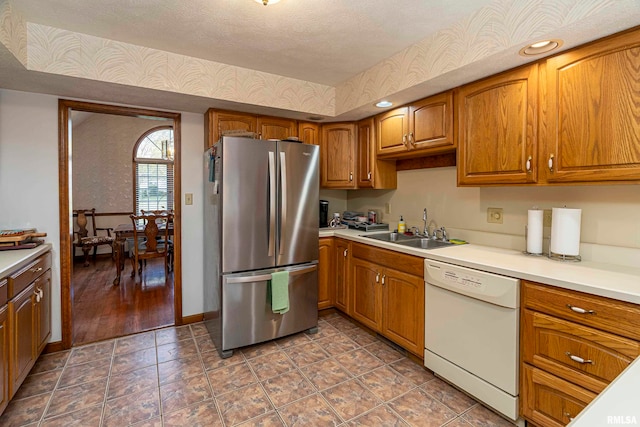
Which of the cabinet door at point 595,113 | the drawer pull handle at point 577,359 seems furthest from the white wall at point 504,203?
the drawer pull handle at point 577,359

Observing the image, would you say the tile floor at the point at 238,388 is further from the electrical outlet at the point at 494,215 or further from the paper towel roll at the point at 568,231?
the electrical outlet at the point at 494,215

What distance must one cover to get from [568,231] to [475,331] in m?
0.80

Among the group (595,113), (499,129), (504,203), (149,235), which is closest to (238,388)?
(504,203)

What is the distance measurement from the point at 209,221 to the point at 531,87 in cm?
258

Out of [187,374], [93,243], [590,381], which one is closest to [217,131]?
[187,374]

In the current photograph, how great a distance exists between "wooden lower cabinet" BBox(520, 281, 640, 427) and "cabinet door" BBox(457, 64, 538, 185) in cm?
76

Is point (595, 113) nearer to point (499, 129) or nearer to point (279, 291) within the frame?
point (499, 129)

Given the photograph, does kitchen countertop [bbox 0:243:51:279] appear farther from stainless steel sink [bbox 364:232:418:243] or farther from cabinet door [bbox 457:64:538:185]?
cabinet door [bbox 457:64:538:185]

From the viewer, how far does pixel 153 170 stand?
21.0 ft

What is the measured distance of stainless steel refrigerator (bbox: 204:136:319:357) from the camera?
2428mm

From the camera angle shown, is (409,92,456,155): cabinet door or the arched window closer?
(409,92,456,155): cabinet door

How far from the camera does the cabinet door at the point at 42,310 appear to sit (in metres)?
2.14

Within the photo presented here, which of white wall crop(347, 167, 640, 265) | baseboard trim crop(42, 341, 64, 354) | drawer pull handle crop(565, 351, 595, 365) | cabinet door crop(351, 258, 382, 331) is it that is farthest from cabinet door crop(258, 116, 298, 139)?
drawer pull handle crop(565, 351, 595, 365)

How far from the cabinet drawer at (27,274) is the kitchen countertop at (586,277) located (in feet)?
7.76
